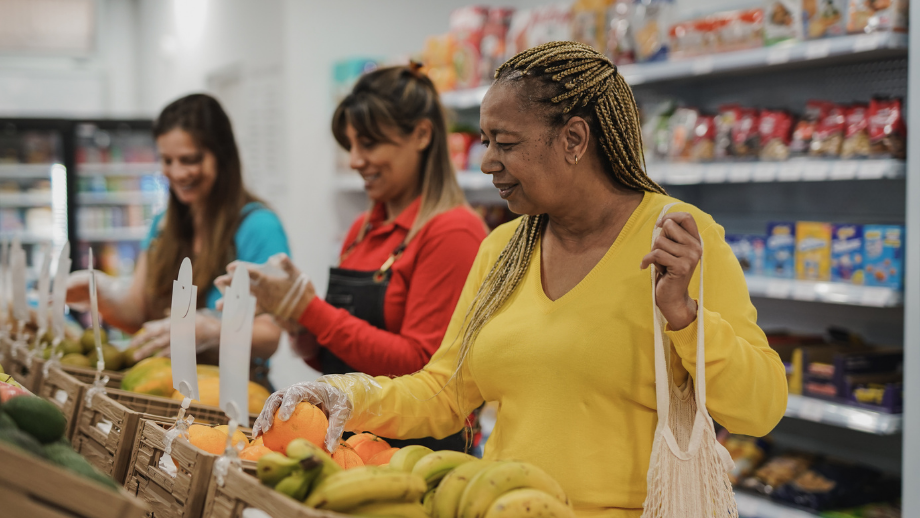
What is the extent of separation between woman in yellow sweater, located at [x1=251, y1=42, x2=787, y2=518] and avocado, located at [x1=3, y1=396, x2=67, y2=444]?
13.3 inches

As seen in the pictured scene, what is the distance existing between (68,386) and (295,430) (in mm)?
704

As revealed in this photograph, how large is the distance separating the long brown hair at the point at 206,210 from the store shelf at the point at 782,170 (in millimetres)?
1560

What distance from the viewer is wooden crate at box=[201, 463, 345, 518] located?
0.93 meters

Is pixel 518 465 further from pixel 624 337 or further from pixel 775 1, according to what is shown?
pixel 775 1

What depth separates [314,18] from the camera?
16.2 feet

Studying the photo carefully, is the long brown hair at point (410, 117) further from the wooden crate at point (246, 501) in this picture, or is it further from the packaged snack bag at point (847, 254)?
the packaged snack bag at point (847, 254)

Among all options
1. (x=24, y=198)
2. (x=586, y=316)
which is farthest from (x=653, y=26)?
(x=24, y=198)

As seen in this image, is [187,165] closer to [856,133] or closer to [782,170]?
[782,170]

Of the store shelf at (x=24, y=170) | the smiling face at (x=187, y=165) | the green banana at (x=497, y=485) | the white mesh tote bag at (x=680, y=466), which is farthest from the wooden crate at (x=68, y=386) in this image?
the store shelf at (x=24, y=170)

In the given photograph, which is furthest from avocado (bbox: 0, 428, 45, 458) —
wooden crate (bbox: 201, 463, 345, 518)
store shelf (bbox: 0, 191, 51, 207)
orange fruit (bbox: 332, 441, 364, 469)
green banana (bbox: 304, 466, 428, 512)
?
store shelf (bbox: 0, 191, 51, 207)

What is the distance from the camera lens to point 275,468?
3.28ft

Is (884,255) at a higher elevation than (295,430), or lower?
higher

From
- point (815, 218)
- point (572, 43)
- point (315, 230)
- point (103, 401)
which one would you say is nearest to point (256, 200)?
point (103, 401)

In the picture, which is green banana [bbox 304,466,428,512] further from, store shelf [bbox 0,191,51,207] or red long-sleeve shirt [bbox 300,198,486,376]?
store shelf [bbox 0,191,51,207]
